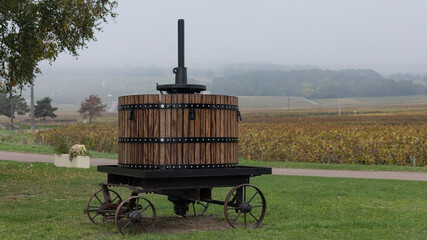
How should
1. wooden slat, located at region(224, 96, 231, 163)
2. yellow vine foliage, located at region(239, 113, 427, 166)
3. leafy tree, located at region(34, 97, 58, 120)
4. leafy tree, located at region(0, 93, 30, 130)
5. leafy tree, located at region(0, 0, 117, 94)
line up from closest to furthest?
wooden slat, located at region(224, 96, 231, 163)
leafy tree, located at region(0, 0, 117, 94)
yellow vine foliage, located at region(239, 113, 427, 166)
leafy tree, located at region(0, 93, 30, 130)
leafy tree, located at region(34, 97, 58, 120)

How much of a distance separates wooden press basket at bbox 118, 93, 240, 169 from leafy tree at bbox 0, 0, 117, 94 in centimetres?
782

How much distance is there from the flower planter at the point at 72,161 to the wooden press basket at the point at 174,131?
13160 mm

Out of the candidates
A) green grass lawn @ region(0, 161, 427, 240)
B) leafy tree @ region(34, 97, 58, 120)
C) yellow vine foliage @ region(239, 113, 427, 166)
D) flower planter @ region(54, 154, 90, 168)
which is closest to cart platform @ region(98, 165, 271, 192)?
green grass lawn @ region(0, 161, 427, 240)

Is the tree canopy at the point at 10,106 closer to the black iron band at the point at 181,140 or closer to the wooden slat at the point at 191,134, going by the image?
the black iron band at the point at 181,140

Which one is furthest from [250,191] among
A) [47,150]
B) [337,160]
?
[47,150]

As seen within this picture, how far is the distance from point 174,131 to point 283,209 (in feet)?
12.3


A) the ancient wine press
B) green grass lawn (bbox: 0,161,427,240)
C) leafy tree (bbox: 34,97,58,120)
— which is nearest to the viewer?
green grass lawn (bbox: 0,161,427,240)

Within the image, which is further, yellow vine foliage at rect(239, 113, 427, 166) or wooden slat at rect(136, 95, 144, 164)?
yellow vine foliage at rect(239, 113, 427, 166)

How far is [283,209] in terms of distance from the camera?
11273 millimetres

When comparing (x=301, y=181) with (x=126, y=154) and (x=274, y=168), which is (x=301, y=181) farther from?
(x=126, y=154)

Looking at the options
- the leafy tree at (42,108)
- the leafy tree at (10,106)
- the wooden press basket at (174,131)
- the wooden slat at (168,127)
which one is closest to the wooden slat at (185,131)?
the wooden press basket at (174,131)

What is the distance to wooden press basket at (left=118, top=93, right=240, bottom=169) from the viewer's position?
28.7 ft

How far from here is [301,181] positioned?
1714 centimetres

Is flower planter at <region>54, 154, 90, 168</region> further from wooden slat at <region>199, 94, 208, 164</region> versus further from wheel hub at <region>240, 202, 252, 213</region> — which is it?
wooden slat at <region>199, 94, 208, 164</region>
